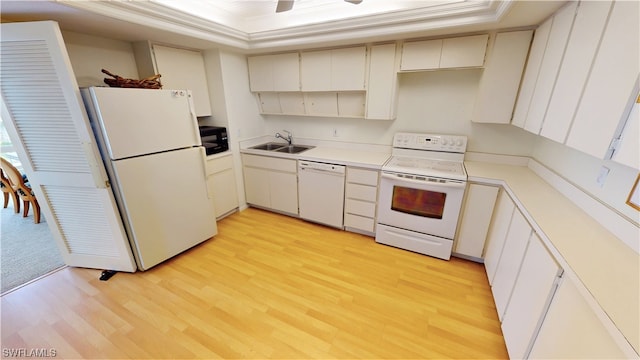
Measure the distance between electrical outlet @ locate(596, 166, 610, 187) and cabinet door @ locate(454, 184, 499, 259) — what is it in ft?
2.27

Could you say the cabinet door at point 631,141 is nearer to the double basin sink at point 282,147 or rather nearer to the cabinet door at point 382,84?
the cabinet door at point 382,84

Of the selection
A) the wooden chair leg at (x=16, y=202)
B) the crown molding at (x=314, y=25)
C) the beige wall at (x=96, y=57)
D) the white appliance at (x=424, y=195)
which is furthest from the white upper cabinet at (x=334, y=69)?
the wooden chair leg at (x=16, y=202)

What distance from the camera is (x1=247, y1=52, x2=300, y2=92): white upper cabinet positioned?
3035 millimetres

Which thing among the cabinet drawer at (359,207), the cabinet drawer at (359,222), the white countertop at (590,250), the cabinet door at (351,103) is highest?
the cabinet door at (351,103)

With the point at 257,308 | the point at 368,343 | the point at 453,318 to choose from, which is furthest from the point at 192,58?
the point at 453,318

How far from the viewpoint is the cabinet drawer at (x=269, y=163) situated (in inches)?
120

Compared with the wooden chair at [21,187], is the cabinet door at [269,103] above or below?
above

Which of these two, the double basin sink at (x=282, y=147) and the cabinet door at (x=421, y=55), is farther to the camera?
the double basin sink at (x=282, y=147)

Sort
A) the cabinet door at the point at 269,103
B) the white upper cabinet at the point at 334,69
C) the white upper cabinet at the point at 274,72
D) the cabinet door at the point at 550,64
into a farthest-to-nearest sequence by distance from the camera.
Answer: the cabinet door at the point at 269,103, the white upper cabinet at the point at 274,72, the white upper cabinet at the point at 334,69, the cabinet door at the point at 550,64

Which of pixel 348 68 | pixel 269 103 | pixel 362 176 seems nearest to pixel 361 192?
pixel 362 176

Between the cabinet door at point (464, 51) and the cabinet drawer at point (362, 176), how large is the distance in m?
1.29

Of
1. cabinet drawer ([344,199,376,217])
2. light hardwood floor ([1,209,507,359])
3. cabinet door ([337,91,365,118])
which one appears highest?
cabinet door ([337,91,365,118])

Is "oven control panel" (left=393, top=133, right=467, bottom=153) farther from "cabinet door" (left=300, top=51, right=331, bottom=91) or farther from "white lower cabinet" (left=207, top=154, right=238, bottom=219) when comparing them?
"white lower cabinet" (left=207, top=154, right=238, bottom=219)

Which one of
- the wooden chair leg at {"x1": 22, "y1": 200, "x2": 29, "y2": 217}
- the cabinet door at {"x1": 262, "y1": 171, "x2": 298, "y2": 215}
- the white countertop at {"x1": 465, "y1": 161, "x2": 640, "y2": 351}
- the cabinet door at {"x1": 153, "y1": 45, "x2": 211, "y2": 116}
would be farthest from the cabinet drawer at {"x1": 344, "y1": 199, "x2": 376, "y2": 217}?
the wooden chair leg at {"x1": 22, "y1": 200, "x2": 29, "y2": 217}
